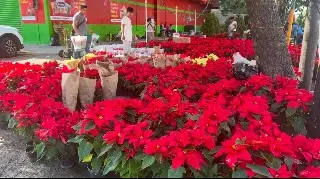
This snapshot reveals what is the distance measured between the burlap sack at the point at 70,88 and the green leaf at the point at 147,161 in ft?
7.31

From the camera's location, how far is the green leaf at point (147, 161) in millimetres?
2150

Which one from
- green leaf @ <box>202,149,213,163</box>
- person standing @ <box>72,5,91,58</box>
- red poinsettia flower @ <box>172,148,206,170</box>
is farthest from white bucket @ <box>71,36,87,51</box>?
red poinsettia flower @ <box>172,148,206,170</box>

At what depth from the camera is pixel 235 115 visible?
9.89 ft

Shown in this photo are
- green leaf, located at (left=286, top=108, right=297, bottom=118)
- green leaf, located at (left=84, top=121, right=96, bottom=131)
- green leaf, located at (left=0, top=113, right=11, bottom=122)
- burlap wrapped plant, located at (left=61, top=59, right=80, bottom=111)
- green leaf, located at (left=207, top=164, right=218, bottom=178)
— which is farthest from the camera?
green leaf, located at (left=0, top=113, right=11, bottom=122)

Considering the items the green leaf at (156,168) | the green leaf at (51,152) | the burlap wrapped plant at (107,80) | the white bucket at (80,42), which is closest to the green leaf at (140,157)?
the green leaf at (156,168)

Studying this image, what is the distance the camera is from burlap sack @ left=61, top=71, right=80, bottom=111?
4.17 metres

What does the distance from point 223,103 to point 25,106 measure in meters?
1.92

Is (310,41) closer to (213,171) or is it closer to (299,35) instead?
(213,171)

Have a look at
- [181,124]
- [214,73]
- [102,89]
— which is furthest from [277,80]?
[102,89]

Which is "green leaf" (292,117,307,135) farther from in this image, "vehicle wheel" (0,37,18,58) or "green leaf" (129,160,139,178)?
"vehicle wheel" (0,37,18,58)

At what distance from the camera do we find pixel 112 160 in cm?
240

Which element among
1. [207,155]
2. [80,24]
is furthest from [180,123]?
[80,24]

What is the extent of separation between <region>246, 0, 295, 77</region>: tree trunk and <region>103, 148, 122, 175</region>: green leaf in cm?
313

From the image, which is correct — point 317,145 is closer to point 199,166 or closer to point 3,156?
point 199,166
